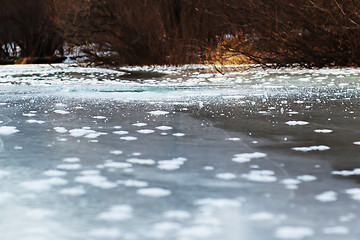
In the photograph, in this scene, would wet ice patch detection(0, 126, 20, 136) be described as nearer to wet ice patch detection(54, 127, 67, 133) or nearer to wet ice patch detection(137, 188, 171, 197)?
wet ice patch detection(54, 127, 67, 133)

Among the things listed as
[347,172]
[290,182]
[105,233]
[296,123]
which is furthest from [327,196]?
[296,123]

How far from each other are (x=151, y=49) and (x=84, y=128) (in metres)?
16.2

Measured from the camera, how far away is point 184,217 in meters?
2.41

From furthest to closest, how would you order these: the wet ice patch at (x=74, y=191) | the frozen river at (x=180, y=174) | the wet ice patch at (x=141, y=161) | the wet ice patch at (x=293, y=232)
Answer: the wet ice patch at (x=141, y=161), the wet ice patch at (x=74, y=191), the frozen river at (x=180, y=174), the wet ice patch at (x=293, y=232)

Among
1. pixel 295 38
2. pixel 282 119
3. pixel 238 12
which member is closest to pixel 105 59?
pixel 238 12

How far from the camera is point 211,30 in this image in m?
21.0

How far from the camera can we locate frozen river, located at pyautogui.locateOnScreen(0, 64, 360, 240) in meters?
2.30

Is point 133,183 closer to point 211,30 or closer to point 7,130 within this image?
point 7,130

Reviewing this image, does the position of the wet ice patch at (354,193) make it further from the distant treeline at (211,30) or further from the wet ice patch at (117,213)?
the distant treeline at (211,30)

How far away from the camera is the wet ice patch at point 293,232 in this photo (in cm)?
217

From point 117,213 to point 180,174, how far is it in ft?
2.63

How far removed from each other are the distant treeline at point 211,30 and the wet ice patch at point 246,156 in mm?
10558

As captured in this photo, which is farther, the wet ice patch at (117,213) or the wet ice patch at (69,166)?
the wet ice patch at (69,166)

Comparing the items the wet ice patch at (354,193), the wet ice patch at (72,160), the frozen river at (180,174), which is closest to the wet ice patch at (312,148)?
the frozen river at (180,174)
